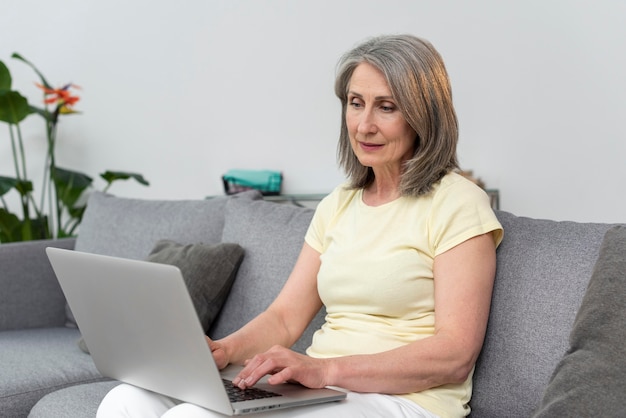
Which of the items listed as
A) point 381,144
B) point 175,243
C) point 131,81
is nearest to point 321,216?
point 381,144

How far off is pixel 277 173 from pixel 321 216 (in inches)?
81.2

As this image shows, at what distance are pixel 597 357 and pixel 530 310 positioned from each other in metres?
0.33

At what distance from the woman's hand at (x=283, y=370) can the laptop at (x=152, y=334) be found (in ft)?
0.06

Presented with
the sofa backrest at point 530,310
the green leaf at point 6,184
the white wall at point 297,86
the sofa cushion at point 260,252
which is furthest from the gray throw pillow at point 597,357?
the green leaf at point 6,184

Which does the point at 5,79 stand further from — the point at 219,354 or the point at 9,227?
the point at 219,354

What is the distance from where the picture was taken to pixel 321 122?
395 centimetres

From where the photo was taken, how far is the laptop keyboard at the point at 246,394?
1.45 metres

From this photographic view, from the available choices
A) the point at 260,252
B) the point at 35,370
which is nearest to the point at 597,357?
the point at 260,252

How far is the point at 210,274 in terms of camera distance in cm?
239

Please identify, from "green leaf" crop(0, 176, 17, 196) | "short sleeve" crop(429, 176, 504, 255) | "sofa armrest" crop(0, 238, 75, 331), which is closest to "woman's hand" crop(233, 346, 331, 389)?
"short sleeve" crop(429, 176, 504, 255)

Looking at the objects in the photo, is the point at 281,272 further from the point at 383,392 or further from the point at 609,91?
the point at 609,91

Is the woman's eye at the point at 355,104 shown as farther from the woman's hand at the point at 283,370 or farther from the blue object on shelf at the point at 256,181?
the blue object on shelf at the point at 256,181

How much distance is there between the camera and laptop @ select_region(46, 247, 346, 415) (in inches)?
54.4

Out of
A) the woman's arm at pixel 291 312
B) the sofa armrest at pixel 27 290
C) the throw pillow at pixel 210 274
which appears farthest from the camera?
the sofa armrest at pixel 27 290
